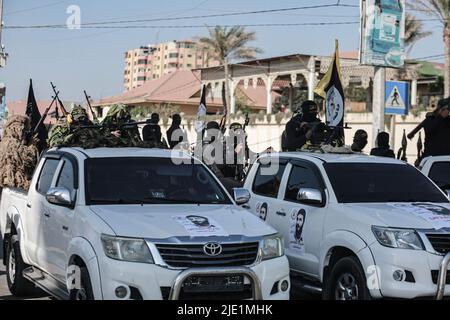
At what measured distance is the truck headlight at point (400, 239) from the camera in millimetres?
6531

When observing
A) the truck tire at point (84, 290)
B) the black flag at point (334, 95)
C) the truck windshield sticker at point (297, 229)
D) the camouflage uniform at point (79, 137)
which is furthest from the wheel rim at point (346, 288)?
the black flag at point (334, 95)

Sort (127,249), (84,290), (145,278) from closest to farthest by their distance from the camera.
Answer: (145,278) < (127,249) < (84,290)

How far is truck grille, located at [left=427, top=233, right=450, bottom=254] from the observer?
21.5 ft

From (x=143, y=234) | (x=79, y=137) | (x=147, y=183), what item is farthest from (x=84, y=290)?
(x=79, y=137)

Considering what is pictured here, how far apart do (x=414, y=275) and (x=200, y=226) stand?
201cm

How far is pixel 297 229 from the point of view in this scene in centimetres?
798

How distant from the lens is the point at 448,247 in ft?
21.6

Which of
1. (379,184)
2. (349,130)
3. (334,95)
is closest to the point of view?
(379,184)

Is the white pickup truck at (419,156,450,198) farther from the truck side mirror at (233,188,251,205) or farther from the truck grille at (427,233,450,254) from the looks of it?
the truck side mirror at (233,188,251,205)

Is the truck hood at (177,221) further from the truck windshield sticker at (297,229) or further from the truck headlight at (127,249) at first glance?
the truck windshield sticker at (297,229)

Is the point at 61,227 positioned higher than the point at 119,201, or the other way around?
the point at 119,201

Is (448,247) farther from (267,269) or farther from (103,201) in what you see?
(103,201)

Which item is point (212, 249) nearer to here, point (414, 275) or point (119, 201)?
point (119, 201)

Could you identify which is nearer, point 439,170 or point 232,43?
point 439,170
